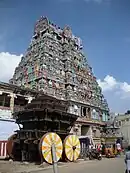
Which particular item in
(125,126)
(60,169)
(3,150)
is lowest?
(3,150)

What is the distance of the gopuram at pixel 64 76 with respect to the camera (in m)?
42.0

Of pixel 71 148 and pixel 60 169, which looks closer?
pixel 60 169

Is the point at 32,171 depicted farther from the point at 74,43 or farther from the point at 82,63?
the point at 74,43

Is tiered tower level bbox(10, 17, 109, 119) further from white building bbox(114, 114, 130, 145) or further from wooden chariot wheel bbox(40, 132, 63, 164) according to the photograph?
wooden chariot wheel bbox(40, 132, 63, 164)

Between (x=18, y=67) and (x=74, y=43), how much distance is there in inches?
600

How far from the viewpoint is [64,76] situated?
150 feet

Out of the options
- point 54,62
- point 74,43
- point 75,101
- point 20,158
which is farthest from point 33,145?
point 74,43

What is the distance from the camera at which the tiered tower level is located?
138 feet

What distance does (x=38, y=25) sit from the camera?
5438cm

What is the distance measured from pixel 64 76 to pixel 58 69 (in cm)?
197

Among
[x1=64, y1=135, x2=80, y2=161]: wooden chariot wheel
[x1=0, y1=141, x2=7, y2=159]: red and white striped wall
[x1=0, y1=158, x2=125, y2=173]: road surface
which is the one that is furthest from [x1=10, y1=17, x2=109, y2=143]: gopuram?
[x1=0, y1=158, x2=125, y2=173]: road surface

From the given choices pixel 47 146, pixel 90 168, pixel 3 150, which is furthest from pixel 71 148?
pixel 3 150

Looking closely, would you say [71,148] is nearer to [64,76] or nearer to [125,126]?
[64,76]

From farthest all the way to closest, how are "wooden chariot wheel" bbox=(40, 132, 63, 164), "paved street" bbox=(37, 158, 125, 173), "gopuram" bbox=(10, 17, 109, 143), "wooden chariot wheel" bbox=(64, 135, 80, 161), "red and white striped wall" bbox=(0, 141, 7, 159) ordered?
"gopuram" bbox=(10, 17, 109, 143)
"red and white striped wall" bbox=(0, 141, 7, 159)
"wooden chariot wheel" bbox=(64, 135, 80, 161)
"wooden chariot wheel" bbox=(40, 132, 63, 164)
"paved street" bbox=(37, 158, 125, 173)
